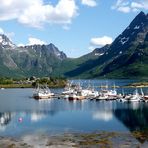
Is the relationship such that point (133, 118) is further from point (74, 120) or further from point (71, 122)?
point (71, 122)

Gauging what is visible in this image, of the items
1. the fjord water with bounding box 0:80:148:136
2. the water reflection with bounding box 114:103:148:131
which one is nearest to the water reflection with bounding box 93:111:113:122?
the fjord water with bounding box 0:80:148:136

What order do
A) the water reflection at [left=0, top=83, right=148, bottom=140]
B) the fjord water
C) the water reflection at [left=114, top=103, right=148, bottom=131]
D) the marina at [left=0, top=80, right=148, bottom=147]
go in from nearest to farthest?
1. the marina at [left=0, top=80, right=148, bottom=147]
2. the fjord water
3. the water reflection at [left=0, top=83, right=148, bottom=140]
4. the water reflection at [left=114, top=103, right=148, bottom=131]

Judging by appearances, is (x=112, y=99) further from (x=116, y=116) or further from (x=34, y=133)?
(x=34, y=133)

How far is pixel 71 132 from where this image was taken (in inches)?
3615

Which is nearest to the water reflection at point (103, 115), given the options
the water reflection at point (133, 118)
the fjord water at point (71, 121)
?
the fjord water at point (71, 121)

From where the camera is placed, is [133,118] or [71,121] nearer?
[71,121]

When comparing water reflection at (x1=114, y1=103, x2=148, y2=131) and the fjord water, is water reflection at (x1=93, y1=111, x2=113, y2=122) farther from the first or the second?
water reflection at (x1=114, y1=103, x2=148, y2=131)

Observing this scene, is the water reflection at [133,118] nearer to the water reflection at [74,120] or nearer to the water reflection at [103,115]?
the water reflection at [74,120]

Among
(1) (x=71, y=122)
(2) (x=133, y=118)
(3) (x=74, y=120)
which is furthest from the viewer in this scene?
(2) (x=133, y=118)

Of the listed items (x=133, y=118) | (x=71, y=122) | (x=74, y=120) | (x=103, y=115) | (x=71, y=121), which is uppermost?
(x=103, y=115)

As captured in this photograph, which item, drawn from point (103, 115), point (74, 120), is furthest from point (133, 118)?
point (74, 120)

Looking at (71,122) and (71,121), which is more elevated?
(71,121)

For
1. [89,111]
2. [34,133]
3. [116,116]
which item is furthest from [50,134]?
[89,111]

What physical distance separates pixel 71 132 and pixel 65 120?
1021 inches
